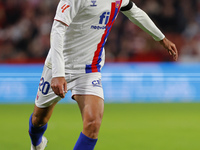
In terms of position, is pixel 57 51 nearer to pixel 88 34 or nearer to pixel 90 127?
pixel 88 34

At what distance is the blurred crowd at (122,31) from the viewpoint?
11.5 meters

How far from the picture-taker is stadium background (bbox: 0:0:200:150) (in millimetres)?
6418

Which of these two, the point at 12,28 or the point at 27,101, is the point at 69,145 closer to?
the point at 27,101

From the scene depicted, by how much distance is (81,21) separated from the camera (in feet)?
13.7

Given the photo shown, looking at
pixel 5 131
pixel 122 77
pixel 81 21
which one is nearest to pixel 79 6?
pixel 81 21

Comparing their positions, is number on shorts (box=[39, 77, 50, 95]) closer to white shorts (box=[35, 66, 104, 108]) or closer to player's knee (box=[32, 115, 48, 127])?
white shorts (box=[35, 66, 104, 108])

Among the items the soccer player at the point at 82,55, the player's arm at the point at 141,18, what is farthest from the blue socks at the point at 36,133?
the player's arm at the point at 141,18

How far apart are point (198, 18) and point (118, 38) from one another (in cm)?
233

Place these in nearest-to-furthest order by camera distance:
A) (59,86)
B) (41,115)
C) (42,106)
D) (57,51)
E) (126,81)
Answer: (59,86) < (57,51) < (42,106) < (41,115) < (126,81)

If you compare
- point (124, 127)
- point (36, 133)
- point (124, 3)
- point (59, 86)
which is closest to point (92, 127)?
point (59, 86)

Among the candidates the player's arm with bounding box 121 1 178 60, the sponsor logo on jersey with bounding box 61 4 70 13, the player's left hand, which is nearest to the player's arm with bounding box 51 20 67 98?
the sponsor logo on jersey with bounding box 61 4 70 13

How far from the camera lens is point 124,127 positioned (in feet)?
23.4

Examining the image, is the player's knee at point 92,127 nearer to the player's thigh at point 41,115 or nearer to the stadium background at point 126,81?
the player's thigh at point 41,115

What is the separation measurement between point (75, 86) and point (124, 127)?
9.85 feet
